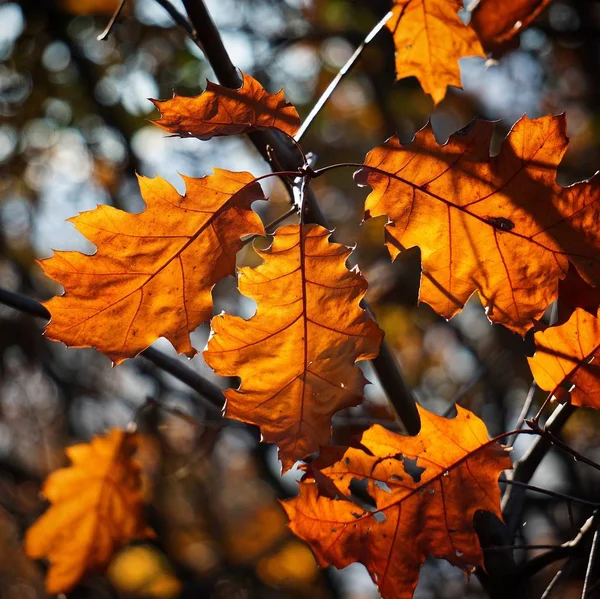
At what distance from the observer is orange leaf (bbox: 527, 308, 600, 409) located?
37.0 inches

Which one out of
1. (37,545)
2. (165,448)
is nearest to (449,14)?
(37,545)

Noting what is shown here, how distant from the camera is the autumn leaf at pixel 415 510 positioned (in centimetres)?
100

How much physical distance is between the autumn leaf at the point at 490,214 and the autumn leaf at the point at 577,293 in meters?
0.04

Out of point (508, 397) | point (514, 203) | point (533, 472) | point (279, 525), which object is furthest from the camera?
point (279, 525)

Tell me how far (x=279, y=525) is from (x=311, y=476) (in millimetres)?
5198

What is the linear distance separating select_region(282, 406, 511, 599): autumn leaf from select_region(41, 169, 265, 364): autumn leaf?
321mm

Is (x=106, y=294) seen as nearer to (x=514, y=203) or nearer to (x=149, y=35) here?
(x=514, y=203)

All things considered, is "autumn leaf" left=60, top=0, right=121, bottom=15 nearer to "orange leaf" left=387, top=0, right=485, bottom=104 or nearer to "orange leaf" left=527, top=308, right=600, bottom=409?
"orange leaf" left=387, top=0, right=485, bottom=104

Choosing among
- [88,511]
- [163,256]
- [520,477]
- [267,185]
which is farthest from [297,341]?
[267,185]

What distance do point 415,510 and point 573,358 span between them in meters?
0.33

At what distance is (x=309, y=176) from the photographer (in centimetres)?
102

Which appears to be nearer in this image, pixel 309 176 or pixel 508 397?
pixel 309 176

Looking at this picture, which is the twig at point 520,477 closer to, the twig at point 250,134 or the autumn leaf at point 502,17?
the twig at point 250,134

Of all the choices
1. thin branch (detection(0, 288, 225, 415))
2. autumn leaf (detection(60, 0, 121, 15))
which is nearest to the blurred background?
autumn leaf (detection(60, 0, 121, 15))
